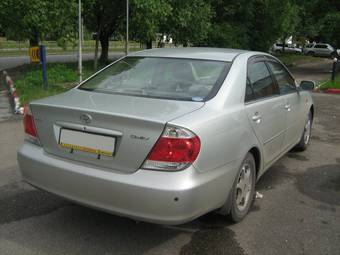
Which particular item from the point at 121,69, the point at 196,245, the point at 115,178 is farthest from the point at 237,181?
the point at 121,69

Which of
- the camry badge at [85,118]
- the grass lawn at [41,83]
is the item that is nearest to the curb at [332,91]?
the grass lawn at [41,83]

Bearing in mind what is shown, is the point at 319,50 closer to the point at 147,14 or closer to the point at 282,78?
the point at 147,14

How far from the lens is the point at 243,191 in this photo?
4027 mm

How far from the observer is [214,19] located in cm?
2548

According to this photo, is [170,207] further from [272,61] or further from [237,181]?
[272,61]

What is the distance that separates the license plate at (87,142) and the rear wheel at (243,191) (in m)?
1.11

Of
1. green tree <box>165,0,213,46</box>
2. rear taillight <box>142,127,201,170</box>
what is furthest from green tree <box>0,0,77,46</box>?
rear taillight <box>142,127,201,170</box>

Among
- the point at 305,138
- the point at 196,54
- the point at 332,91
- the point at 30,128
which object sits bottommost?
the point at 332,91

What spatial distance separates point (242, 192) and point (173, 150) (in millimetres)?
1176

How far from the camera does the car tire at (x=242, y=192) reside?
3738 mm

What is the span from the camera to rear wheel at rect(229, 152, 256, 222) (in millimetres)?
3783

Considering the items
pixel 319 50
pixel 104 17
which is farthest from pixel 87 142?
pixel 319 50

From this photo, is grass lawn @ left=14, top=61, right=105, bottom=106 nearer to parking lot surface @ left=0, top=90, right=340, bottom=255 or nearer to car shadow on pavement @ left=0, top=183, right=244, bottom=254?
parking lot surface @ left=0, top=90, right=340, bottom=255

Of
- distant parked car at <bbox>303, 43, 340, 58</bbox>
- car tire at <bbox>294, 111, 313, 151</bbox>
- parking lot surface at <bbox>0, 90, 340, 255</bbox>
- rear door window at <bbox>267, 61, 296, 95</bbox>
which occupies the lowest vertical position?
distant parked car at <bbox>303, 43, 340, 58</bbox>
